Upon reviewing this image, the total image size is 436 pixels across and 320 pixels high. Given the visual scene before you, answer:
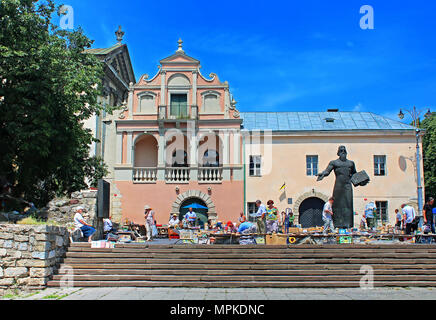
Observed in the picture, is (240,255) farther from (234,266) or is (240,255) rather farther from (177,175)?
(177,175)

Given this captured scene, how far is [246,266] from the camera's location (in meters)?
13.0

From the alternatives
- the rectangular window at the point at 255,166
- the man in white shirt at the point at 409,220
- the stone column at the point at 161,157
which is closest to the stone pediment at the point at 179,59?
the stone column at the point at 161,157

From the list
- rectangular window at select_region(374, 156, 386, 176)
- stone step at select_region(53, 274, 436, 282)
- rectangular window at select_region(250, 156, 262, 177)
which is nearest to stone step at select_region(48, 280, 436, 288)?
stone step at select_region(53, 274, 436, 282)

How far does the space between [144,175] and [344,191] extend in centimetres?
1720

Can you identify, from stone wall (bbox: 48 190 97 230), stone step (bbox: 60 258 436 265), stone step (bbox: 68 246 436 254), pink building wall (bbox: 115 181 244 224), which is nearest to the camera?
stone step (bbox: 60 258 436 265)

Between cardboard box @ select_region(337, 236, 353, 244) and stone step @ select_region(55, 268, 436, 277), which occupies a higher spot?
cardboard box @ select_region(337, 236, 353, 244)

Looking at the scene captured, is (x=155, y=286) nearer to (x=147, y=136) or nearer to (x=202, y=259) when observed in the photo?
(x=202, y=259)

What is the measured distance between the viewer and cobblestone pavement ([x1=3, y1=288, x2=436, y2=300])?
34.4 feet

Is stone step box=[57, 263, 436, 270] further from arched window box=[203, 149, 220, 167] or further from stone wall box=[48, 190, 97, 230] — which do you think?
arched window box=[203, 149, 220, 167]

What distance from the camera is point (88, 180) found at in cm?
2934

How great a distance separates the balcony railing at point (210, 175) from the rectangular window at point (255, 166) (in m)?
2.25

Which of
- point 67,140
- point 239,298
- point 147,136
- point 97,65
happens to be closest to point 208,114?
point 147,136

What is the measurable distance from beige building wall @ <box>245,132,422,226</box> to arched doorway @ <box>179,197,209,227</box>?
314 centimetres

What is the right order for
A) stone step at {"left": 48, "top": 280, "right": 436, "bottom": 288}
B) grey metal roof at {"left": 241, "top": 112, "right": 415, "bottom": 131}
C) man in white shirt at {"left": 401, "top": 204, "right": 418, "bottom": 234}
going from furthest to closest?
grey metal roof at {"left": 241, "top": 112, "right": 415, "bottom": 131} < man in white shirt at {"left": 401, "top": 204, "right": 418, "bottom": 234} < stone step at {"left": 48, "top": 280, "right": 436, "bottom": 288}
